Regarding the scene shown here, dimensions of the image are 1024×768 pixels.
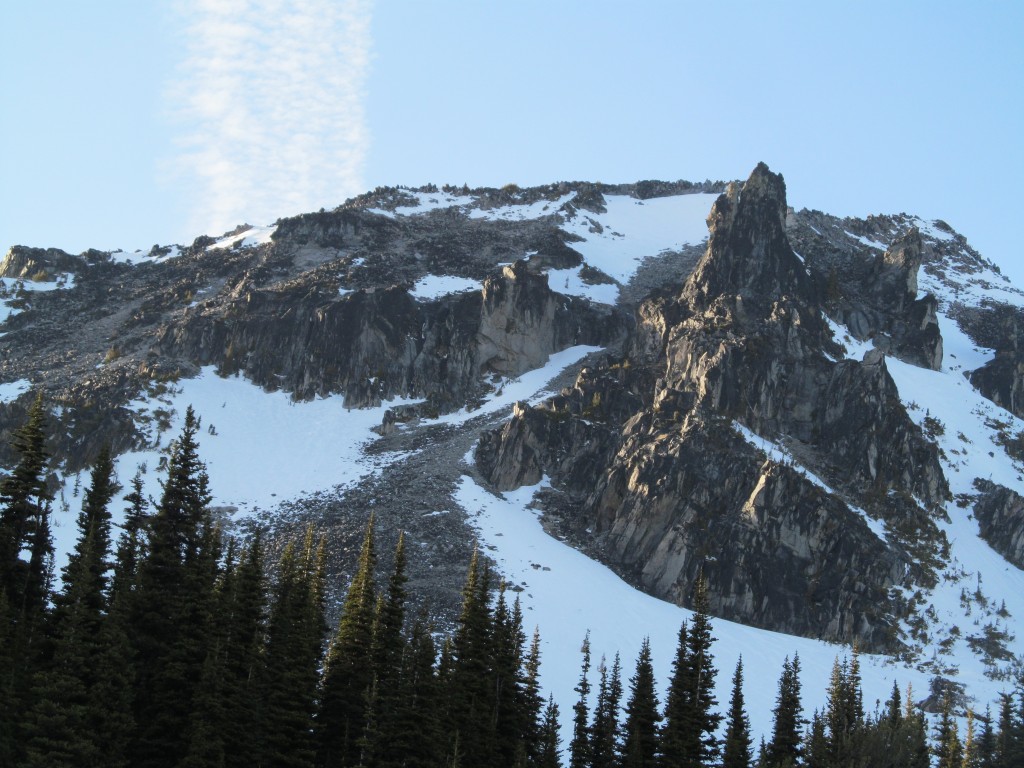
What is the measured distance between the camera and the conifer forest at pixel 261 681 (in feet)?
111

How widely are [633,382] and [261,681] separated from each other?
223 ft

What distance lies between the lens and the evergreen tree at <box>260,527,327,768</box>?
130ft

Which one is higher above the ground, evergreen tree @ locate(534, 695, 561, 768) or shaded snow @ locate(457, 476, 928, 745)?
shaded snow @ locate(457, 476, 928, 745)

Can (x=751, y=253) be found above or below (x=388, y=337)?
above

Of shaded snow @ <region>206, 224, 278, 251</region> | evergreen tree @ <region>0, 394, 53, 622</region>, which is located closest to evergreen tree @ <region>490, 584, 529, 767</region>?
evergreen tree @ <region>0, 394, 53, 622</region>

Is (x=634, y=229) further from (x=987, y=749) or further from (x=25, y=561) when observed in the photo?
(x=25, y=561)

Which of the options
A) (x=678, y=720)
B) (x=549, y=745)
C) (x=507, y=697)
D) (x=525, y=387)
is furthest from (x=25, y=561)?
(x=525, y=387)

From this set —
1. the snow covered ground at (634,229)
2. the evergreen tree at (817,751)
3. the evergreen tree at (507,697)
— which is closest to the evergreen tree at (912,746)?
the evergreen tree at (817,751)

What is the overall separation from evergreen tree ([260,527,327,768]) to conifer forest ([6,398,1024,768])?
122mm

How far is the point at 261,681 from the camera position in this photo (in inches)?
1644

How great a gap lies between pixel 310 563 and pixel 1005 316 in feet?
377

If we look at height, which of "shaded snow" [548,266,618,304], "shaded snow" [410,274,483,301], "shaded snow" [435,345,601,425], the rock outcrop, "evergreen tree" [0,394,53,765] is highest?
"shaded snow" [548,266,618,304]

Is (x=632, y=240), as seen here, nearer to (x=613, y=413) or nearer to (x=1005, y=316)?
(x=1005, y=316)

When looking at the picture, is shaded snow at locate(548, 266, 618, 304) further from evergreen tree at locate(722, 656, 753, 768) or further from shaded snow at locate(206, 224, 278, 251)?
evergreen tree at locate(722, 656, 753, 768)
